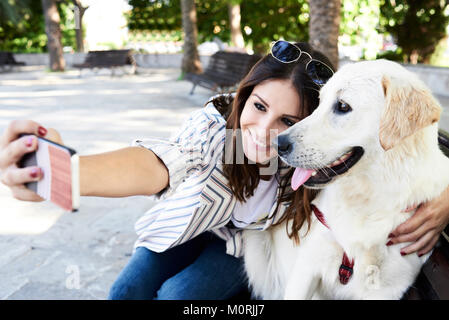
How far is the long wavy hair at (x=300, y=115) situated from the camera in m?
1.87

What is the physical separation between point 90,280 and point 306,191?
168cm

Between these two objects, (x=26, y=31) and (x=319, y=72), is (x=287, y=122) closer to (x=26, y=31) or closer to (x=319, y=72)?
(x=319, y=72)

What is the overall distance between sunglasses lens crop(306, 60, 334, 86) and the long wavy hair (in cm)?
2

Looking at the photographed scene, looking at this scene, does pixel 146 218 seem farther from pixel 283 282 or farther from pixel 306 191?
pixel 306 191

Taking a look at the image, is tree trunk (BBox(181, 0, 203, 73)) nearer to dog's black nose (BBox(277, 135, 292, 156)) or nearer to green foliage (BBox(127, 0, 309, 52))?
green foliage (BBox(127, 0, 309, 52))

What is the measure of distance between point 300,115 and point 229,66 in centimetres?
719

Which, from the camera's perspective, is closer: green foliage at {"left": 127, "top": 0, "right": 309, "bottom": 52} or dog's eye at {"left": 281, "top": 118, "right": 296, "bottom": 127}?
dog's eye at {"left": 281, "top": 118, "right": 296, "bottom": 127}

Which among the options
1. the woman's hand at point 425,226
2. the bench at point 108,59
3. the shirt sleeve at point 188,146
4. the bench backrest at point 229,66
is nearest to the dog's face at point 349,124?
the woman's hand at point 425,226

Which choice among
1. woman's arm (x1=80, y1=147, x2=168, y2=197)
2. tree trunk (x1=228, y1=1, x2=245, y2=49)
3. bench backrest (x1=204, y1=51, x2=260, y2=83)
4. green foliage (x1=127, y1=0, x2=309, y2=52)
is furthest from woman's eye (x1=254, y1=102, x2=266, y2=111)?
tree trunk (x1=228, y1=1, x2=245, y2=49)

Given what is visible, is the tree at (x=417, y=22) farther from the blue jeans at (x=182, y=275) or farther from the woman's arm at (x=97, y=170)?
the woman's arm at (x=97, y=170)

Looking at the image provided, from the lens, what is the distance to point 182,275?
2270mm

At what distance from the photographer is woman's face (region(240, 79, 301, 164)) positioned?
6.09 ft

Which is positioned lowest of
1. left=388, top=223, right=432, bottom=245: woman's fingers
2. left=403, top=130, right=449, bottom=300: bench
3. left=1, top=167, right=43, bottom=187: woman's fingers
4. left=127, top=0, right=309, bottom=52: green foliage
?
left=403, top=130, right=449, bottom=300: bench
